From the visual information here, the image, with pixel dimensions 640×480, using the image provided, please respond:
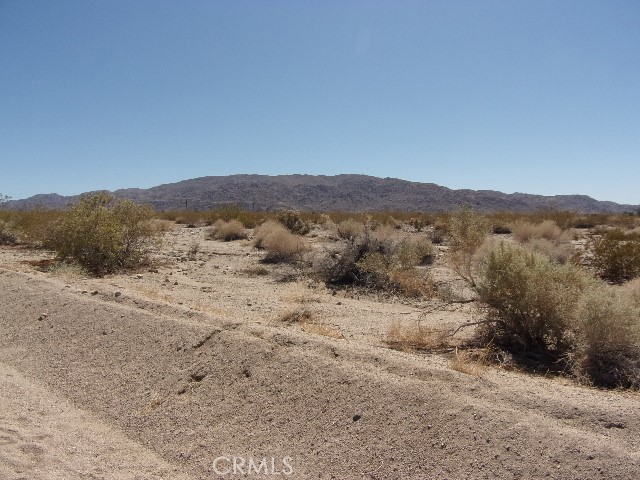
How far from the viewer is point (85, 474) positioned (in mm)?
4363

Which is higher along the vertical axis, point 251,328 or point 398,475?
point 251,328

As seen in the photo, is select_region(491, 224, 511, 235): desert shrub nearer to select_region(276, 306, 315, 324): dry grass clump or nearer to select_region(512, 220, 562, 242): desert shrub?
select_region(512, 220, 562, 242): desert shrub

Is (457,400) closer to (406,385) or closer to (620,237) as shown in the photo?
(406,385)

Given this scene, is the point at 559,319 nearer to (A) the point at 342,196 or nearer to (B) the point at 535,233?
(B) the point at 535,233

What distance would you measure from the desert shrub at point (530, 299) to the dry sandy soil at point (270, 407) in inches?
41.1

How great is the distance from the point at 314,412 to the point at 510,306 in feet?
10.4

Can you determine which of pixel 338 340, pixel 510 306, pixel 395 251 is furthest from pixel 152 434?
pixel 395 251

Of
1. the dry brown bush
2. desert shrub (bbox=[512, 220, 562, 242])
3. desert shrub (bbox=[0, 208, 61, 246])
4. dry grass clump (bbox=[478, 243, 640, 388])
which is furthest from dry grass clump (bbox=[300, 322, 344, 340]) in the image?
desert shrub (bbox=[512, 220, 562, 242])

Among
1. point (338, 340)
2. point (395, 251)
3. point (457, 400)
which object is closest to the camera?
point (457, 400)

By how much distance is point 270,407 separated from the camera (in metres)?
5.16

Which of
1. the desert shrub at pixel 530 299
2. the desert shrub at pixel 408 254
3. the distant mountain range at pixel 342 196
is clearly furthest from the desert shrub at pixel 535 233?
the distant mountain range at pixel 342 196

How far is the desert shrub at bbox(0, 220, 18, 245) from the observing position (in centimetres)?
2012

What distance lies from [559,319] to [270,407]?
12.1 ft

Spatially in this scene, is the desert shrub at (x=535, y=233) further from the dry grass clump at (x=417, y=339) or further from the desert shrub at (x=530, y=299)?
the dry grass clump at (x=417, y=339)
